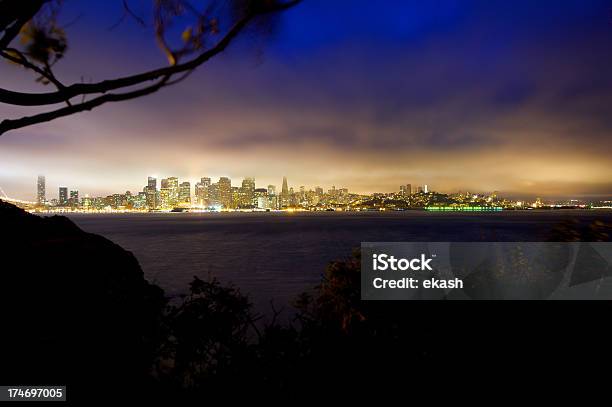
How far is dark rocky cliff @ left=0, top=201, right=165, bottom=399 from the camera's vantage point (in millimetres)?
3922

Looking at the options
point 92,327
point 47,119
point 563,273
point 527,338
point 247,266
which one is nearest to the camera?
point 47,119

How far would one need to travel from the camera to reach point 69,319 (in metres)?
4.45

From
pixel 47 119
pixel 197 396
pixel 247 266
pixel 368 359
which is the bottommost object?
pixel 247 266

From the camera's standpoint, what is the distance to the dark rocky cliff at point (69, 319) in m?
3.92

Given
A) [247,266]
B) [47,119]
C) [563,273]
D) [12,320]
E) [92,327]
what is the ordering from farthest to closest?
[247,266]
[563,273]
[92,327]
[12,320]
[47,119]

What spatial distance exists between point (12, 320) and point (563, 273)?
7555 millimetres

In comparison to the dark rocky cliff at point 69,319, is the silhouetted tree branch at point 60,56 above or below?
above

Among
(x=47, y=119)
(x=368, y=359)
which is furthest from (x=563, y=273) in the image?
(x=47, y=119)

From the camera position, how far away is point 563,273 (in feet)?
20.4

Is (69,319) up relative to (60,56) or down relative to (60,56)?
down

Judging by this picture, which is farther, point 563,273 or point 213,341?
point 563,273

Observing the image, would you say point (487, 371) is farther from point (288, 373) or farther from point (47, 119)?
point (47, 119)

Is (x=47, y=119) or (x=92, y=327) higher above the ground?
(x=47, y=119)

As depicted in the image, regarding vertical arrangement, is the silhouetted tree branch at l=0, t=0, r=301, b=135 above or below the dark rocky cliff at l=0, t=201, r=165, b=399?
above
